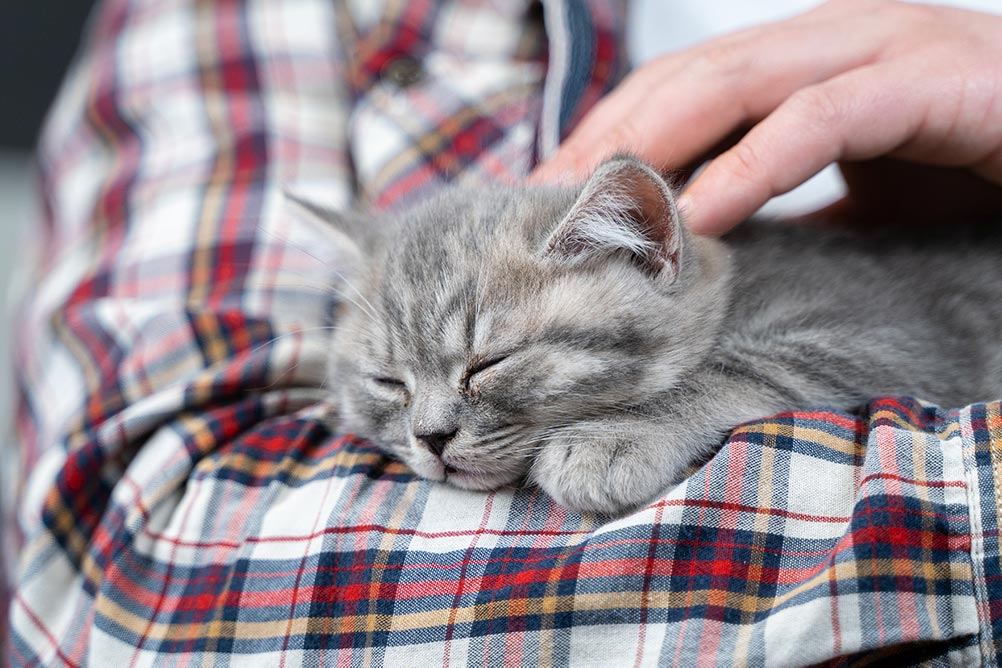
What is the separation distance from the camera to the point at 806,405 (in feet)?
3.49

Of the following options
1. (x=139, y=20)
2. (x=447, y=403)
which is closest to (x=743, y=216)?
(x=447, y=403)

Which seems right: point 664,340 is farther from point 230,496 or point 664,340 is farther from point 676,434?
point 230,496

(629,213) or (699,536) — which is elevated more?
(629,213)

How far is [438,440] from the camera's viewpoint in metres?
1.09

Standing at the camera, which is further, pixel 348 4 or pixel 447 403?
pixel 348 4

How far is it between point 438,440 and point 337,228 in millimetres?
474

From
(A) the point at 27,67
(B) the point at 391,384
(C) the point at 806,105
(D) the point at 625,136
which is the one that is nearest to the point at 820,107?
(C) the point at 806,105

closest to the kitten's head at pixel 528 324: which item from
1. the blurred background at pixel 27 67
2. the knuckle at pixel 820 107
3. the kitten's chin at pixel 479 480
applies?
the kitten's chin at pixel 479 480

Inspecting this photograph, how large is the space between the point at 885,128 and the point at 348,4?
1.16m

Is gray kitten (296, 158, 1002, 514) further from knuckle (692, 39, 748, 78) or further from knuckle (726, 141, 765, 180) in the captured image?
knuckle (692, 39, 748, 78)

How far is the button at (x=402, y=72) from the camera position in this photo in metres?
1.68

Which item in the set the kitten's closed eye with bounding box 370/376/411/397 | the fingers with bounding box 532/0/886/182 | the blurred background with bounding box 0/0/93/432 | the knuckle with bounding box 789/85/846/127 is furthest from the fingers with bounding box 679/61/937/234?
the blurred background with bounding box 0/0/93/432

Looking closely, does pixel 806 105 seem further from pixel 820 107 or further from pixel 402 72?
pixel 402 72

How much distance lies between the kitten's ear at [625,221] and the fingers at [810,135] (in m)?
0.11
